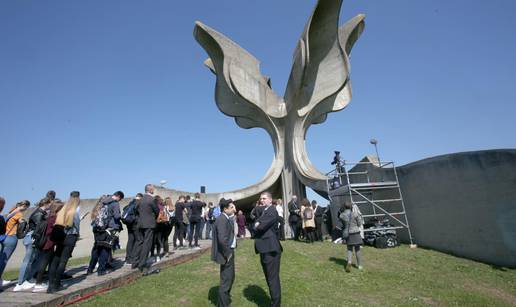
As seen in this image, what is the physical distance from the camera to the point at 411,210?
30.9ft

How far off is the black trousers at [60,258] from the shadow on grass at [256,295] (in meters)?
3.10

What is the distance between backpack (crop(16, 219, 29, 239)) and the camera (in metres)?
4.98

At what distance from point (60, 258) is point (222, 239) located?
309 centimetres

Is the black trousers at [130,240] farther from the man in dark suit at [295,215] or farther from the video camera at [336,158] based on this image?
the video camera at [336,158]

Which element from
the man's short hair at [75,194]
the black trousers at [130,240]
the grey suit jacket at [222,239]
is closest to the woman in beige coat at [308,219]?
the black trousers at [130,240]

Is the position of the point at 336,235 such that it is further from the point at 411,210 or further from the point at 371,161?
the point at 371,161

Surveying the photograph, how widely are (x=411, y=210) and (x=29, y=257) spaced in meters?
10.8

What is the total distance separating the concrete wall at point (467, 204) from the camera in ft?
21.2

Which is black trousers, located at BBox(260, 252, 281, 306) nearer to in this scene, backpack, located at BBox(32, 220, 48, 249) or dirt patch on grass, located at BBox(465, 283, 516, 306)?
backpack, located at BBox(32, 220, 48, 249)

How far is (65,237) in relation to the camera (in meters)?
4.63

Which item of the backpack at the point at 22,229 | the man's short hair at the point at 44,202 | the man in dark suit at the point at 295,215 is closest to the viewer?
the backpack at the point at 22,229

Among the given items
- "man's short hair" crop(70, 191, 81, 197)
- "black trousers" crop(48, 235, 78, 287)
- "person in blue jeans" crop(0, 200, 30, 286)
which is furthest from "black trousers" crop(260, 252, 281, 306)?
"person in blue jeans" crop(0, 200, 30, 286)

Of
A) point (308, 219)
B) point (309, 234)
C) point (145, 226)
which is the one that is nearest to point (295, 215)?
point (308, 219)

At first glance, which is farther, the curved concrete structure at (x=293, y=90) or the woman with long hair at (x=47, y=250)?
the curved concrete structure at (x=293, y=90)
